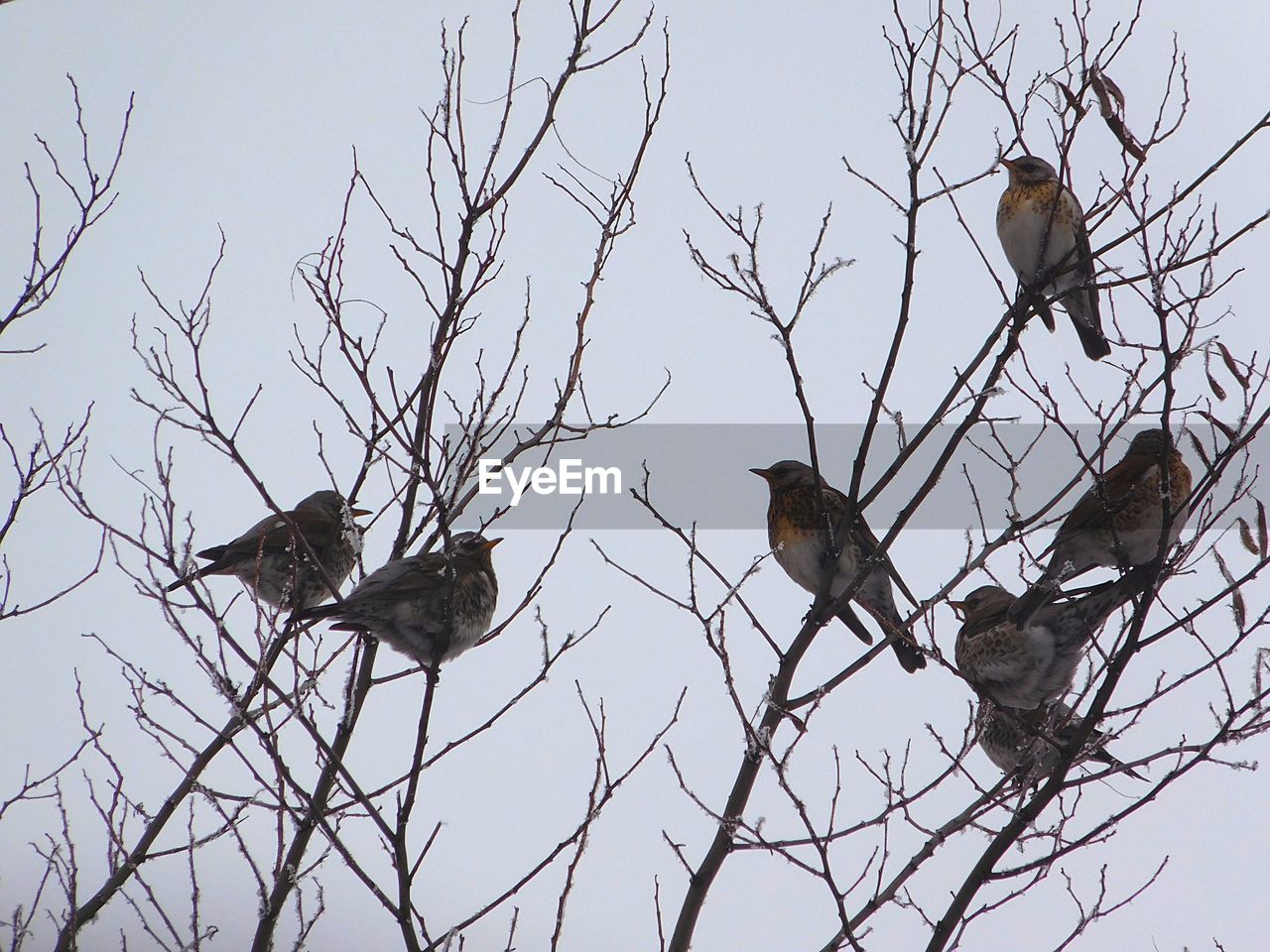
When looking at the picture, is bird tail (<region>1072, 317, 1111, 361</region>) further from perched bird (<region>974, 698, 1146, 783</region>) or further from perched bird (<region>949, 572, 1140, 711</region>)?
perched bird (<region>974, 698, 1146, 783</region>)

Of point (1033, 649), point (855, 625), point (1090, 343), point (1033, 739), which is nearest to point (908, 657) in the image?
point (855, 625)

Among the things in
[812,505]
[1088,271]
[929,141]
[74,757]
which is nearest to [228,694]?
[74,757]

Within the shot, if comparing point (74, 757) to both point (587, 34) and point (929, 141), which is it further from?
point (929, 141)

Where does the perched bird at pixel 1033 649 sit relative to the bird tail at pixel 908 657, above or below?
below

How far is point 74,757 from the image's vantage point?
471 cm

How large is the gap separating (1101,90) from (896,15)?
74 cm

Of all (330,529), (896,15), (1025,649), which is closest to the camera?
(896,15)

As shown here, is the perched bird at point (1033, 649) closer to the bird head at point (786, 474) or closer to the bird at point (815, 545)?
the bird at point (815, 545)

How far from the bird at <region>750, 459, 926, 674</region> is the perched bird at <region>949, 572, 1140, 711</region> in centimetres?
38

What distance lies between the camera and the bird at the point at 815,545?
568 cm

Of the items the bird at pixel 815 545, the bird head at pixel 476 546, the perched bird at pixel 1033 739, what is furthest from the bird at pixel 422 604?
the perched bird at pixel 1033 739

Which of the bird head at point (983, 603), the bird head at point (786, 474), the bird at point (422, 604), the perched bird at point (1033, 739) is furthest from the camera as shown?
the bird head at point (786, 474)

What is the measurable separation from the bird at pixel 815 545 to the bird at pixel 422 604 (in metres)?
1.62

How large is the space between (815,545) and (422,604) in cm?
226
